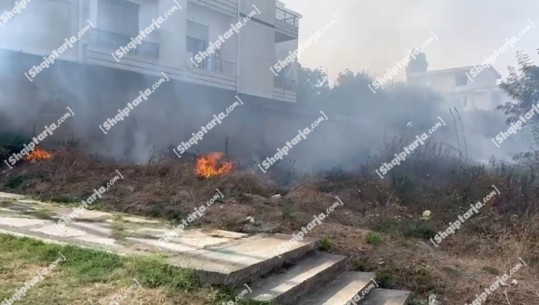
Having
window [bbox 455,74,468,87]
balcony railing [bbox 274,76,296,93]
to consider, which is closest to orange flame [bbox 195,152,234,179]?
balcony railing [bbox 274,76,296,93]

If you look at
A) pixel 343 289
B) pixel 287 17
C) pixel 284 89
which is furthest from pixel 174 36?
pixel 343 289

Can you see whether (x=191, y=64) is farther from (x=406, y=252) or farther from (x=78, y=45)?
(x=406, y=252)

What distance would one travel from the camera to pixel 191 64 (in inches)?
626

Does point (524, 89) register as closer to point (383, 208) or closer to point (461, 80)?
point (383, 208)

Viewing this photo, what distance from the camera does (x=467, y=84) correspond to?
38.8m

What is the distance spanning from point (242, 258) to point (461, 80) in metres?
40.4

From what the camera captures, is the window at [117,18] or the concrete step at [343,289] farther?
the window at [117,18]

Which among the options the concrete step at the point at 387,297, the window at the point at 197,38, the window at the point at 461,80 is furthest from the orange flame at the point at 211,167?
the window at the point at 461,80

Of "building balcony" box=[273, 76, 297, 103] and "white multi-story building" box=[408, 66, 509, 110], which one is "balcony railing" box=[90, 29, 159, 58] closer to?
"building balcony" box=[273, 76, 297, 103]

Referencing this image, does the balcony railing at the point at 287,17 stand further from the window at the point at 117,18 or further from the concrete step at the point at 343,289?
the concrete step at the point at 343,289

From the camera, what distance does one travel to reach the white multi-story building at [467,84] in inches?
1441

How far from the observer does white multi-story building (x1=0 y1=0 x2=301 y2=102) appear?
465 inches

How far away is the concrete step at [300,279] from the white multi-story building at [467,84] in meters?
33.2

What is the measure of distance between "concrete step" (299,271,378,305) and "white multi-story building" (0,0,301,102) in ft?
32.7
